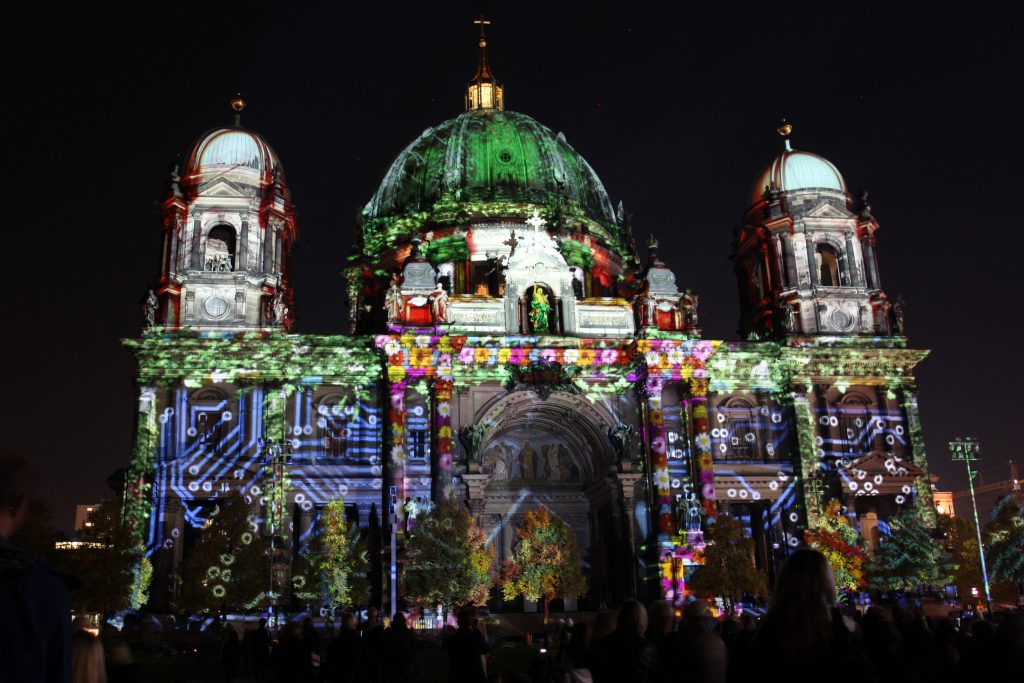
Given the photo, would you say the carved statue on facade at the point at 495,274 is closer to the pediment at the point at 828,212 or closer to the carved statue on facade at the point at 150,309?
the pediment at the point at 828,212

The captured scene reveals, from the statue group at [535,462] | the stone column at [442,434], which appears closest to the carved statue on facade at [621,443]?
the statue group at [535,462]

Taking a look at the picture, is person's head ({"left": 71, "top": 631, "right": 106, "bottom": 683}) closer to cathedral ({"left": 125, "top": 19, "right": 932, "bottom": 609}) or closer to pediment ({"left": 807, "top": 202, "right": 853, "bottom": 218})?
cathedral ({"left": 125, "top": 19, "right": 932, "bottom": 609})

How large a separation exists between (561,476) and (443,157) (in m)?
23.3

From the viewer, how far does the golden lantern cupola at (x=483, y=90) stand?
73.9 meters

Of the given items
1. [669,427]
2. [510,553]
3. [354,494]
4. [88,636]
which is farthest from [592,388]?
[88,636]

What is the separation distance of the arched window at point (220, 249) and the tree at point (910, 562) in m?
36.4

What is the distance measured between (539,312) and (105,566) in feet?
79.9

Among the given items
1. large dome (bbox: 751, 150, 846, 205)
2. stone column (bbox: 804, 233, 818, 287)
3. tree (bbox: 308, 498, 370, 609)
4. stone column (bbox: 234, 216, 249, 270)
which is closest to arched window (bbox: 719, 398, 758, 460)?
stone column (bbox: 804, 233, 818, 287)

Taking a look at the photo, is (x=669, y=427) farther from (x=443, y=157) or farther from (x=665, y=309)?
(x=443, y=157)

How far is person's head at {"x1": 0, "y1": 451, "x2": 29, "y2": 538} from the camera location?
3.71 m

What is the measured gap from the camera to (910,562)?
4781 centimetres

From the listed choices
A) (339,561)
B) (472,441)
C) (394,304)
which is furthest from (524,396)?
(339,561)

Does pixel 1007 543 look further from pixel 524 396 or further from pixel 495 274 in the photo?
pixel 495 274

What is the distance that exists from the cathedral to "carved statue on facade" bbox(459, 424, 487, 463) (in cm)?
10
